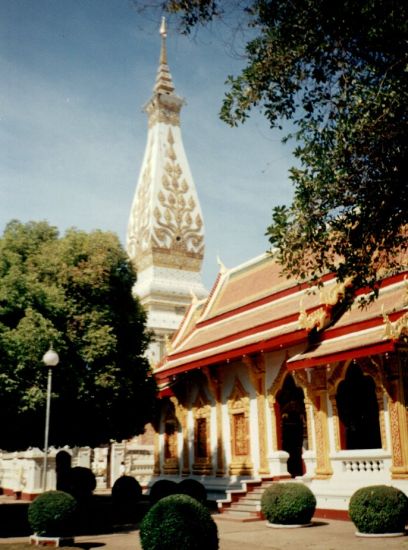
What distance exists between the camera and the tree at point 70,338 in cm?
1426

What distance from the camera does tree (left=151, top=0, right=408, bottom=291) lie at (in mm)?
8359

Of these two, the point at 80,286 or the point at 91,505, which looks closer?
the point at 80,286

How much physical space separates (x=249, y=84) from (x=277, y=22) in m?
0.98

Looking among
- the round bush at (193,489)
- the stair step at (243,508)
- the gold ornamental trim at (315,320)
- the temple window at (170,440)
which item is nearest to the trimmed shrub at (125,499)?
the round bush at (193,489)

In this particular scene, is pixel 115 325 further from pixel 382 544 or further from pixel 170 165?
pixel 170 165

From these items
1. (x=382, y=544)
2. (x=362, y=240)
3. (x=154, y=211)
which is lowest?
(x=382, y=544)

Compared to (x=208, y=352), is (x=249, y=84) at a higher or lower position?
higher

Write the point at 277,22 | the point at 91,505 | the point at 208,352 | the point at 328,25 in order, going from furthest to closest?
the point at 208,352 < the point at 91,505 < the point at 277,22 < the point at 328,25

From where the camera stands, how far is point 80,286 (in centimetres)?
1566

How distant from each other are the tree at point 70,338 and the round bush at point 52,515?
2.47 meters

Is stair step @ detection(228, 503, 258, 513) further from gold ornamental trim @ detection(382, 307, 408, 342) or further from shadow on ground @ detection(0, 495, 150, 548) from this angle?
gold ornamental trim @ detection(382, 307, 408, 342)

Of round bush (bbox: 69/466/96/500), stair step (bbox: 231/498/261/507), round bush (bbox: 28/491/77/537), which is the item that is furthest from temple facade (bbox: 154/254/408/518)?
round bush (bbox: 28/491/77/537)

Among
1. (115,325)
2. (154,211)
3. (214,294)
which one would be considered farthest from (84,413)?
(154,211)

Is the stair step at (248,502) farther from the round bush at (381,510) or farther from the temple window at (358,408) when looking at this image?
the round bush at (381,510)
